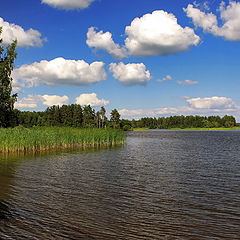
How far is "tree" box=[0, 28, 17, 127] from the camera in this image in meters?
38.5

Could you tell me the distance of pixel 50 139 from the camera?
32.7 meters

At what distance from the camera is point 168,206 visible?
432 inches

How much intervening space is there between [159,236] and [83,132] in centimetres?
3104

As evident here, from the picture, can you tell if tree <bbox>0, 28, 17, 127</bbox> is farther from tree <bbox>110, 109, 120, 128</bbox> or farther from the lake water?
tree <bbox>110, 109, 120, 128</bbox>

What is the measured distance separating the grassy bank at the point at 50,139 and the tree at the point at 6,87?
7225 millimetres

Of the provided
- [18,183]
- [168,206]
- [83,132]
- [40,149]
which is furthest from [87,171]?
[83,132]

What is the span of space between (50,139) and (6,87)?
484 inches

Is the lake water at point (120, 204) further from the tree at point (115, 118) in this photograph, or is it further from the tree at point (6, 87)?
the tree at point (115, 118)

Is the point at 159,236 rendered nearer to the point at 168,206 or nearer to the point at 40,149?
the point at 168,206

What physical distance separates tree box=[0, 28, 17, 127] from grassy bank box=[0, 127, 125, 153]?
7.23 m

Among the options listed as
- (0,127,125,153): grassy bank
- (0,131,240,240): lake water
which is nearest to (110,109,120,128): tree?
(0,127,125,153): grassy bank

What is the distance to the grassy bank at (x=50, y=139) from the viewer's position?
2875cm

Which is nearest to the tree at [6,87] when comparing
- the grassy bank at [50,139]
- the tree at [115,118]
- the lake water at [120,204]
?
the grassy bank at [50,139]

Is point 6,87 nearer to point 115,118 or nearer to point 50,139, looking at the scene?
point 50,139
